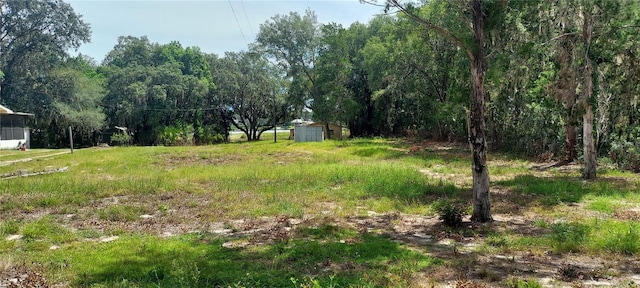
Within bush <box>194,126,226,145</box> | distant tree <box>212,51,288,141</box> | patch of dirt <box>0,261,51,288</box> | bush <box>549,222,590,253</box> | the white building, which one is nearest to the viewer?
patch of dirt <box>0,261,51,288</box>

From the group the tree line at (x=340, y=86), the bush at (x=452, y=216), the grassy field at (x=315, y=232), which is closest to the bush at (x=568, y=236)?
the grassy field at (x=315, y=232)

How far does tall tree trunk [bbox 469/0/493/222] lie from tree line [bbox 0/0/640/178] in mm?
4054

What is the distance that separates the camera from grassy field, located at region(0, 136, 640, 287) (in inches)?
181

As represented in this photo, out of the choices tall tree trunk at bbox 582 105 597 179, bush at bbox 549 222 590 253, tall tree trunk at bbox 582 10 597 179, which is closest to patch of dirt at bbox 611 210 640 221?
bush at bbox 549 222 590 253

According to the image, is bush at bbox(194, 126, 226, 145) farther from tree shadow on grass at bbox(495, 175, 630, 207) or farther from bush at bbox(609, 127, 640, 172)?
bush at bbox(609, 127, 640, 172)

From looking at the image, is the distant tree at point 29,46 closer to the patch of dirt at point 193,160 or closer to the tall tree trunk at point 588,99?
the patch of dirt at point 193,160

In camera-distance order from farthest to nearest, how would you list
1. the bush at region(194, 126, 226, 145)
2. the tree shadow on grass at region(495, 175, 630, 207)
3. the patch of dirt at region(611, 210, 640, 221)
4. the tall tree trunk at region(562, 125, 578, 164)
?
the bush at region(194, 126, 226, 145) → the tall tree trunk at region(562, 125, 578, 164) → the tree shadow on grass at region(495, 175, 630, 207) → the patch of dirt at region(611, 210, 640, 221)

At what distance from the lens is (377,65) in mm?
33500

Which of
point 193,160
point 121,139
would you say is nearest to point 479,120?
point 193,160

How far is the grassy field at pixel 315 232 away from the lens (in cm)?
459

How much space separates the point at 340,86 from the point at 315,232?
31.1 meters

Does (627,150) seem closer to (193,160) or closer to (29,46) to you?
(193,160)

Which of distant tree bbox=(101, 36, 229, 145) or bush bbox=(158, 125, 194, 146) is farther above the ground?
distant tree bbox=(101, 36, 229, 145)

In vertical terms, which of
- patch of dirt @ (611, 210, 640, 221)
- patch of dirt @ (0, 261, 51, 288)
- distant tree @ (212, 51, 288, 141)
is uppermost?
distant tree @ (212, 51, 288, 141)
